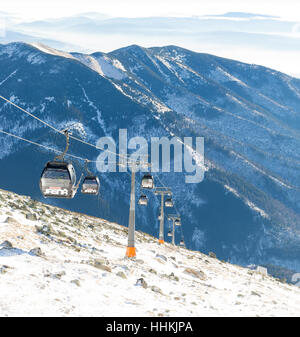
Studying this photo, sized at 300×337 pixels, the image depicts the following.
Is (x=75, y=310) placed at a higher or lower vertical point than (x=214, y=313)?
higher

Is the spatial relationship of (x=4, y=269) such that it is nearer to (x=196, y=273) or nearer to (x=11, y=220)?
(x=11, y=220)

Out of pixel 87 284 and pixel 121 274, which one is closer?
pixel 87 284

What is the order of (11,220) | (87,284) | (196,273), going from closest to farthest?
(87,284)
(11,220)
(196,273)

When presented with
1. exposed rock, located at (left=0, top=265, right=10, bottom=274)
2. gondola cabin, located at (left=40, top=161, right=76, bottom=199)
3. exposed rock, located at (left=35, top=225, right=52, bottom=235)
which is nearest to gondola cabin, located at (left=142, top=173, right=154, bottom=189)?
exposed rock, located at (left=35, top=225, right=52, bottom=235)

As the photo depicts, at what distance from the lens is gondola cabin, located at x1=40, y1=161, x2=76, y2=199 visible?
23.9 meters

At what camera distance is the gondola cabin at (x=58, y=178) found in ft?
78.5

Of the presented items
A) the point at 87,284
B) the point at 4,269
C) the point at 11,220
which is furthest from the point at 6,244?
the point at 11,220

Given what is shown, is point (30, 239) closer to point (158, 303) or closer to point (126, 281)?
point (126, 281)

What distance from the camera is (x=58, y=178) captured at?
24.0 meters

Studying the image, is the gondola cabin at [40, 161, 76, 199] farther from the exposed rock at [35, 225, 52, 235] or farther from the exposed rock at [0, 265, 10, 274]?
the exposed rock at [35, 225, 52, 235]

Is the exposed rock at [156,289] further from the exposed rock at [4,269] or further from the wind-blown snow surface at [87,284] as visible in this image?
the exposed rock at [4,269]
